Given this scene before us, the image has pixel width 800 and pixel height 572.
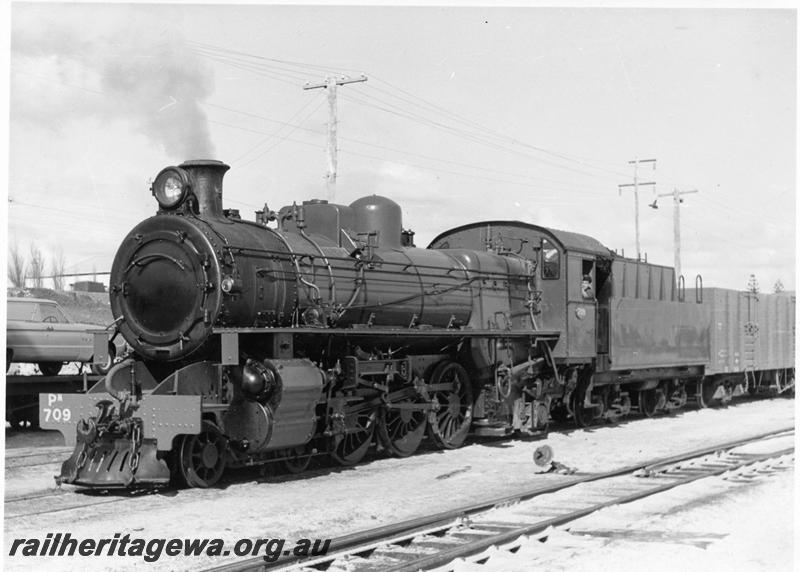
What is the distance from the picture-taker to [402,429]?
1370cm

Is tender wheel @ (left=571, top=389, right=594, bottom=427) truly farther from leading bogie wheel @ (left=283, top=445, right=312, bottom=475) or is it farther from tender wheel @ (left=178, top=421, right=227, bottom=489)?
tender wheel @ (left=178, top=421, right=227, bottom=489)

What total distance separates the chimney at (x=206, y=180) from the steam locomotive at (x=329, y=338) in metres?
0.02

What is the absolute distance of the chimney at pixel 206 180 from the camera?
11102mm

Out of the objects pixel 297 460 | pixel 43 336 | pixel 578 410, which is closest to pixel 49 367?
pixel 43 336

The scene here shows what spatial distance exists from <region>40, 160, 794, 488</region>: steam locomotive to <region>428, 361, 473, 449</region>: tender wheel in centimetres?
4

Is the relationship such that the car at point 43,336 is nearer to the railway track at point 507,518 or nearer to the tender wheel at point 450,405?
the tender wheel at point 450,405

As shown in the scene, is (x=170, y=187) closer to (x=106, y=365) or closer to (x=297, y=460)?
(x=106, y=365)

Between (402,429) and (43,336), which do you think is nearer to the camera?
(402,429)

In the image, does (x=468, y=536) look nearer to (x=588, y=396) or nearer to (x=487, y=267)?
(x=487, y=267)

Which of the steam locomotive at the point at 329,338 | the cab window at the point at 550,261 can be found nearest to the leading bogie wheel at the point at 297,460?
the steam locomotive at the point at 329,338

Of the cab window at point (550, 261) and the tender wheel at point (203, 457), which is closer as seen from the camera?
the tender wheel at point (203, 457)

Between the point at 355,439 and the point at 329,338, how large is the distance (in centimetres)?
185

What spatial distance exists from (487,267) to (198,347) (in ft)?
19.9

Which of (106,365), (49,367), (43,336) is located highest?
(43,336)
